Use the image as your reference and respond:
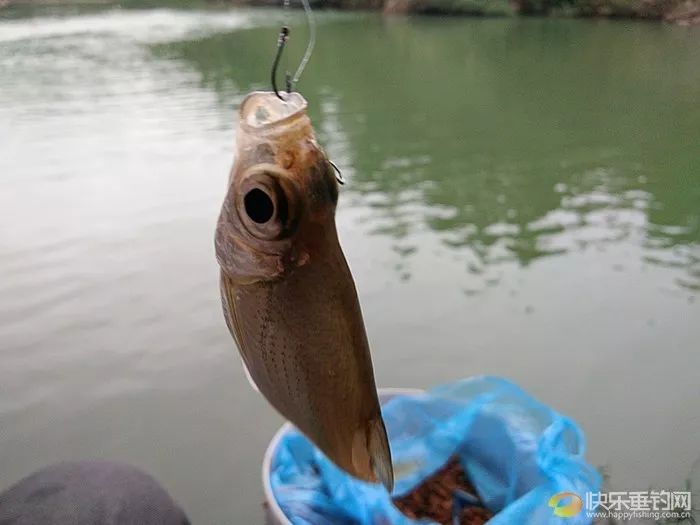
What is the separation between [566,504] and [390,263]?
2.57 meters

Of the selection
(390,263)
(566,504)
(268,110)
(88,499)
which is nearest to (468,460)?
(566,504)

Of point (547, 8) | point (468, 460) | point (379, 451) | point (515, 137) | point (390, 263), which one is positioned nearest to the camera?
point (379, 451)

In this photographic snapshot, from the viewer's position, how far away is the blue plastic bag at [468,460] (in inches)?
77.5

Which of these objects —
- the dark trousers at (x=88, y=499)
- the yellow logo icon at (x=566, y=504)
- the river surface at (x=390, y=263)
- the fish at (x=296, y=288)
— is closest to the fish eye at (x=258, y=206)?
the fish at (x=296, y=288)

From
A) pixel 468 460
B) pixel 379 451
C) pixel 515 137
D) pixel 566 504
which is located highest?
pixel 379 451

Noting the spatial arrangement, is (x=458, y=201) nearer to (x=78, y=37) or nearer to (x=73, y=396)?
(x=73, y=396)

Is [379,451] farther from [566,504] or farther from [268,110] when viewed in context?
[566,504]

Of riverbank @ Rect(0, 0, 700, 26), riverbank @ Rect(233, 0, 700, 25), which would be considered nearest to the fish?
riverbank @ Rect(0, 0, 700, 26)

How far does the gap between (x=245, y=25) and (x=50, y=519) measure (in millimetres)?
19351

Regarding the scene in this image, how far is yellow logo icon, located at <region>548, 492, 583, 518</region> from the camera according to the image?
194cm

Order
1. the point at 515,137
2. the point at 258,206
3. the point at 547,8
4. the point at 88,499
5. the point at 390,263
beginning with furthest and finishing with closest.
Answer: the point at 547,8
the point at 515,137
the point at 390,263
the point at 88,499
the point at 258,206

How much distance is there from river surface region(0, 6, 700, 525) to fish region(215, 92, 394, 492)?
6.31 ft

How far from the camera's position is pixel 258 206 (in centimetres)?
69

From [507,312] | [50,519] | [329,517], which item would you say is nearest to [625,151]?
[507,312]
